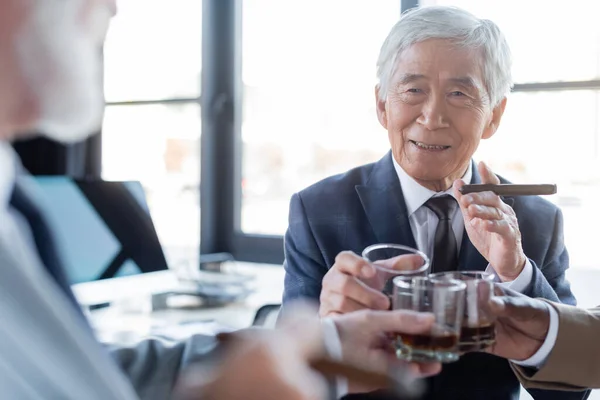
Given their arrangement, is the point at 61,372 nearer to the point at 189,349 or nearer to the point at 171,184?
the point at 189,349

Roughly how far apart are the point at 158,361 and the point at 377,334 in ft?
0.88

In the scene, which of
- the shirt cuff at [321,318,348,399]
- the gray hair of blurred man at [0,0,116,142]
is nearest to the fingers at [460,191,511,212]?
the shirt cuff at [321,318,348,399]

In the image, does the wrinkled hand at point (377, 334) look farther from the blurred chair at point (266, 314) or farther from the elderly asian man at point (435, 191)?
the blurred chair at point (266, 314)

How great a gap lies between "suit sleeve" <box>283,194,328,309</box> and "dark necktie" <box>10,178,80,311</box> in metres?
0.52

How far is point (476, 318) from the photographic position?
75 cm

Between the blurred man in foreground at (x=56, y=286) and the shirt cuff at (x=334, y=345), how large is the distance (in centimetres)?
2

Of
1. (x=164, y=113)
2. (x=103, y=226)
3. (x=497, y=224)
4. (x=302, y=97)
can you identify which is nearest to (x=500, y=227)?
(x=497, y=224)

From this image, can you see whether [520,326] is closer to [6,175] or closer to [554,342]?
[554,342]

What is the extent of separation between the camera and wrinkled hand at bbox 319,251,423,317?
780 millimetres

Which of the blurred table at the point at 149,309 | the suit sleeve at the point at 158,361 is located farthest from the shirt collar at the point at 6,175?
the blurred table at the point at 149,309

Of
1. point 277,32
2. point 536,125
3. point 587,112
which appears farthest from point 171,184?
point 587,112

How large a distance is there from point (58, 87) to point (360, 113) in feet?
4.55

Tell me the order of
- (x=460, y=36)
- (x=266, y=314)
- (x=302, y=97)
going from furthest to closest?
(x=302, y=97)
(x=266, y=314)
(x=460, y=36)

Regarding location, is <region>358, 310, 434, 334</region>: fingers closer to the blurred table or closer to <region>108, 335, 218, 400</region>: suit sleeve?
<region>108, 335, 218, 400</region>: suit sleeve
